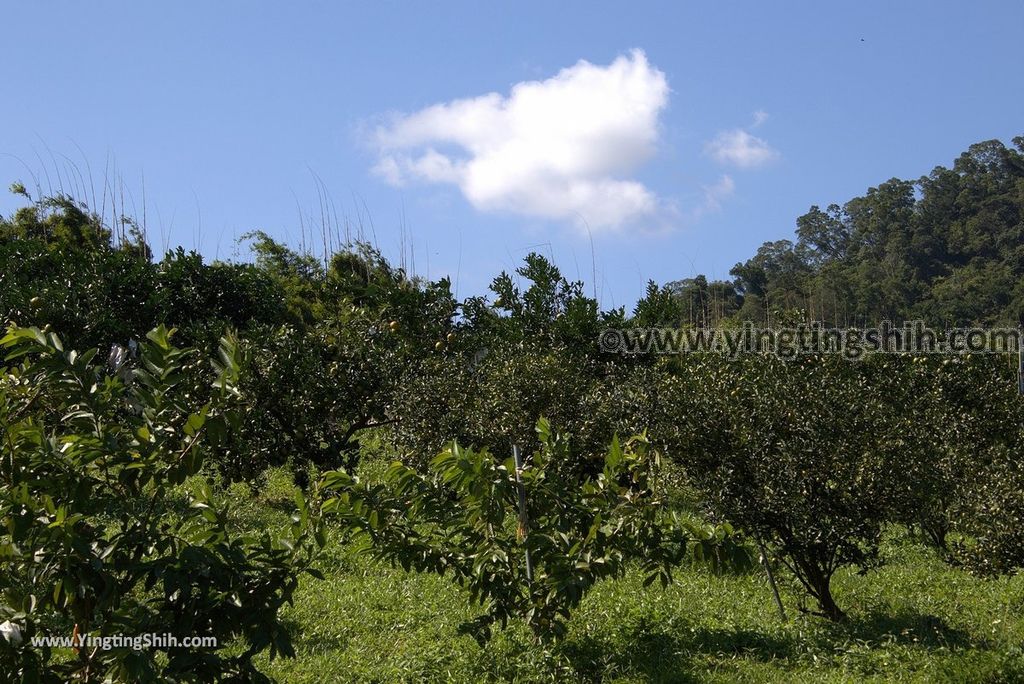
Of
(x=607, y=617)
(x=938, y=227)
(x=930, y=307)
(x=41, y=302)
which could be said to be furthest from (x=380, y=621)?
(x=938, y=227)

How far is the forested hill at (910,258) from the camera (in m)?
51.8

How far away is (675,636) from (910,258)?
66003 mm

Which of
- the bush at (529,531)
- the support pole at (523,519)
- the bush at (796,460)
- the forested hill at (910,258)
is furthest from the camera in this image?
the forested hill at (910,258)

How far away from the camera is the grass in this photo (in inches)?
258

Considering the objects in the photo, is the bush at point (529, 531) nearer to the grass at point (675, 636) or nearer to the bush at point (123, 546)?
the grass at point (675, 636)

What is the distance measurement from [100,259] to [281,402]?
5.79 m

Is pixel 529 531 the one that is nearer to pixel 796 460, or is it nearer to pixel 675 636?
pixel 675 636

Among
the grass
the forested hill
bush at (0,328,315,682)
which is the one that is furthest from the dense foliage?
the forested hill

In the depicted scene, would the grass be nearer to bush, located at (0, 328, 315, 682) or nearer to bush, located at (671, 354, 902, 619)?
bush, located at (671, 354, 902, 619)

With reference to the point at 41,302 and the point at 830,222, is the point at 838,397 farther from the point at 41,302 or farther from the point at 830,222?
the point at 830,222

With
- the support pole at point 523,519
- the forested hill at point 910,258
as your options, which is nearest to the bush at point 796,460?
the support pole at point 523,519

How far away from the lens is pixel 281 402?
39.6ft

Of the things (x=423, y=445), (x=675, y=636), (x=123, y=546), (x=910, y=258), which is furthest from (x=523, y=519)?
(x=910, y=258)

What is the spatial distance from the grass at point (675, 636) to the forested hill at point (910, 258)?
32.8 metres
